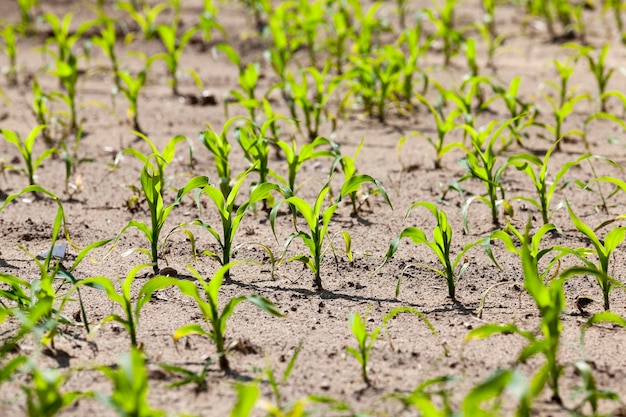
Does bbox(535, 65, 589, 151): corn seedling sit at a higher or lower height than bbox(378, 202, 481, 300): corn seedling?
higher

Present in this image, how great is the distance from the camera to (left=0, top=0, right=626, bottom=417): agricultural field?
7.28ft

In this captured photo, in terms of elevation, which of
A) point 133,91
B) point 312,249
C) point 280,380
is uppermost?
point 133,91

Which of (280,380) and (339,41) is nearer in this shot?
(280,380)

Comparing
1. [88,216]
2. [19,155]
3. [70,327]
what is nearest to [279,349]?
[70,327]

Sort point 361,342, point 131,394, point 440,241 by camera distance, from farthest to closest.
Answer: point 440,241 < point 361,342 < point 131,394

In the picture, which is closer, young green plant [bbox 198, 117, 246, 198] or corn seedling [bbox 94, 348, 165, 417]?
corn seedling [bbox 94, 348, 165, 417]

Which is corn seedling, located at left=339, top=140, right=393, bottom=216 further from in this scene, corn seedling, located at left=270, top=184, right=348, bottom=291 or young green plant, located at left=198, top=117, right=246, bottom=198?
young green plant, located at left=198, top=117, right=246, bottom=198

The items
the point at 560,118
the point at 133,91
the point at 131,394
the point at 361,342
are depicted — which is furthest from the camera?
the point at 133,91

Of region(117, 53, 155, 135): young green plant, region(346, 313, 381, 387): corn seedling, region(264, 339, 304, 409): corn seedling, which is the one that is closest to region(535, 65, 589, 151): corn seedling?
region(346, 313, 381, 387): corn seedling

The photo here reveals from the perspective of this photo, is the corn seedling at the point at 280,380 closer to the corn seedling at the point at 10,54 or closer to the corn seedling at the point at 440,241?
the corn seedling at the point at 440,241

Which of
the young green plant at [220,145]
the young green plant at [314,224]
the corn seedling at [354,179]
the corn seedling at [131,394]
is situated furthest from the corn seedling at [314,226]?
the corn seedling at [131,394]

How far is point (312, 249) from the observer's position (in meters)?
2.84

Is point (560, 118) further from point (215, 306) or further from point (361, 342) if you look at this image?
point (215, 306)

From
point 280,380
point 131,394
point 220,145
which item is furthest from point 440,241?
point 131,394
